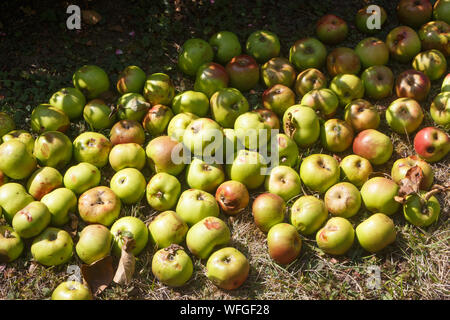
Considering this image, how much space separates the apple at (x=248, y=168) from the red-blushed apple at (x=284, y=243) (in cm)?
54

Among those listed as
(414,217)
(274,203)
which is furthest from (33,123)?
(414,217)

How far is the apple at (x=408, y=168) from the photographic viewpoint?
4375mm

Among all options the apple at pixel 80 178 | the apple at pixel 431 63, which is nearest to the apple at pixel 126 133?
the apple at pixel 80 178

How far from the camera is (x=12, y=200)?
4113mm

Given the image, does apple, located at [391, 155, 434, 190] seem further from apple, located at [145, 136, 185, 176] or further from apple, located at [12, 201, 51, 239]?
apple, located at [12, 201, 51, 239]

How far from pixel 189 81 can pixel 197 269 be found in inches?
92.0

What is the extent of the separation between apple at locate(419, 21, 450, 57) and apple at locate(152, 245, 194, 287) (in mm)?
3881

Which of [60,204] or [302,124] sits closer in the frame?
[60,204]

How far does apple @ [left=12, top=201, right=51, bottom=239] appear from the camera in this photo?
12.7 feet

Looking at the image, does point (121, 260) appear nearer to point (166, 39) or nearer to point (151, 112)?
point (151, 112)

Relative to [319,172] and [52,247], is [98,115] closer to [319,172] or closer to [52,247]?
[52,247]

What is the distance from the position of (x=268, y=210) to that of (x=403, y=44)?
2.82 meters

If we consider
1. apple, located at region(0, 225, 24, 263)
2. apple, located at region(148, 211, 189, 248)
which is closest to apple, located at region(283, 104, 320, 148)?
apple, located at region(148, 211, 189, 248)

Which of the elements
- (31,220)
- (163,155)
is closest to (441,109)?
(163,155)
